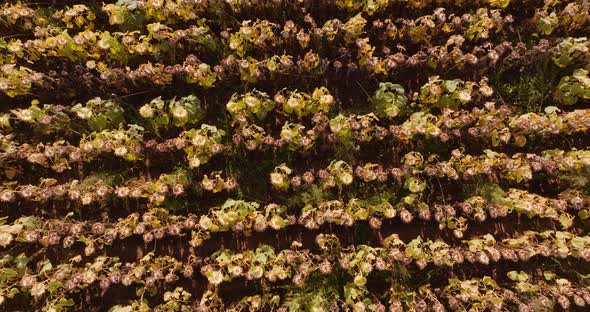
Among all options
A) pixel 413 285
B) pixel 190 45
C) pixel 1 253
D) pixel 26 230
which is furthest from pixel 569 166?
pixel 1 253

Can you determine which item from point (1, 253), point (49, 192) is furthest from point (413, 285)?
point (1, 253)

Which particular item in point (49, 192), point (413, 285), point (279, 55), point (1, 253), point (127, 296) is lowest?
point (413, 285)

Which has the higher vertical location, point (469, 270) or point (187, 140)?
point (187, 140)

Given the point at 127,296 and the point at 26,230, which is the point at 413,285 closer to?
the point at 127,296

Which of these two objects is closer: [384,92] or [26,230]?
[26,230]

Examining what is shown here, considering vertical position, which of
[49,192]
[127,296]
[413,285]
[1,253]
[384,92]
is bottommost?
[413,285]

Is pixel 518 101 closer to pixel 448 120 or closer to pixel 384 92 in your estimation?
pixel 448 120
